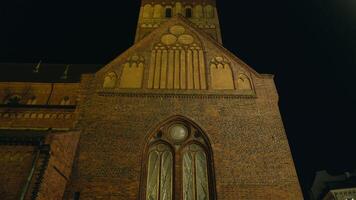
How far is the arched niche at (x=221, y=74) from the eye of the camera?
39.9ft

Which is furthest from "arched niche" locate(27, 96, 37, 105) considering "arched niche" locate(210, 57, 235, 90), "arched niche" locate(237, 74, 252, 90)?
"arched niche" locate(237, 74, 252, 90)

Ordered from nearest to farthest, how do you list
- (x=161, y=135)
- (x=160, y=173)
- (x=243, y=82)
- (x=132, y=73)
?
(x=160, y=173) → (x=161, y=135) → (x=243, y=82) → (x=132, y=73)

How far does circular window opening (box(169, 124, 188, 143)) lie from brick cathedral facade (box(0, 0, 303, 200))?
0.04 meters

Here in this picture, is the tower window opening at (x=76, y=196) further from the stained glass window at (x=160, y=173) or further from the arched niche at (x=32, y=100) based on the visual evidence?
the arched niche at (x=32, y=100)

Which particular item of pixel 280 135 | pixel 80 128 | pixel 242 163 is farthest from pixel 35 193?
pixel 280 135

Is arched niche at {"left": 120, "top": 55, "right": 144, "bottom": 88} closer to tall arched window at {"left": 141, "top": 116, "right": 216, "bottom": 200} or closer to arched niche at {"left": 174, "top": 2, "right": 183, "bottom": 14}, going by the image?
tall arched window at {"left": 141, "top": 116, "right": 216, "bottom": 200}

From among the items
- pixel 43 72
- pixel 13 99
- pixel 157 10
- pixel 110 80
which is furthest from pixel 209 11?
pixel 13 99

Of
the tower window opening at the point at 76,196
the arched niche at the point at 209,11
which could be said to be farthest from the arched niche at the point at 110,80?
the arched niche at the point at 209,11

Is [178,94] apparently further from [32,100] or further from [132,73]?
→ [32,100]

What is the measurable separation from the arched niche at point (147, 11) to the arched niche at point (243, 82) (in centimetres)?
868

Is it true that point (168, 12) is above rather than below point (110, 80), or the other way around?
above

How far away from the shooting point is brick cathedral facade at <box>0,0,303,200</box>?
904 centimetres

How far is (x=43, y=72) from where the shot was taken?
19484mm

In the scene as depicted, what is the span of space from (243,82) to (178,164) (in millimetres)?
5128
